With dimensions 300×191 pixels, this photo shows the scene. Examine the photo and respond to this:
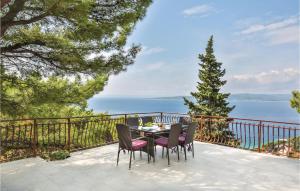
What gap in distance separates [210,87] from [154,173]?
13731mm

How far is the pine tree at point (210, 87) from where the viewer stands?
56.5 ft

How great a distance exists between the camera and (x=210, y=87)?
17.5 m

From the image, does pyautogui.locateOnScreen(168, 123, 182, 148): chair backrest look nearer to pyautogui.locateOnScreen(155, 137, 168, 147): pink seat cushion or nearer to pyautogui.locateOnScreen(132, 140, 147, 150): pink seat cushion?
pyautogui.locateOnScreen(155, 137, 168, 147): pink seat cushion

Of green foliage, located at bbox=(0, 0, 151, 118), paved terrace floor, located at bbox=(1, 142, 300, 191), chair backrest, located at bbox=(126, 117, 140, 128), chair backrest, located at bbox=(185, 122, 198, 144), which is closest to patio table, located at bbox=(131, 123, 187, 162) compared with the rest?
paved terrace floor, located at bbox=(1, 142, 300, 191)

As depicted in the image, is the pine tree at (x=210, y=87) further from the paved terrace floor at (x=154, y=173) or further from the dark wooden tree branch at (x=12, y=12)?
the dark wooden tree branch at (x=12, y=12)

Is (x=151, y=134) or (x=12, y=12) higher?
(x=12, y=12)

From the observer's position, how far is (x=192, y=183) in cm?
406

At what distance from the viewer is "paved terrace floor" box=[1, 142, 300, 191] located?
392cm

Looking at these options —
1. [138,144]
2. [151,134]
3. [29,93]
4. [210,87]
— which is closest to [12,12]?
[29,93]

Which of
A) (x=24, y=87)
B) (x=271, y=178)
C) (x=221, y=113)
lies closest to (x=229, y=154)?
(x=271, y=178)

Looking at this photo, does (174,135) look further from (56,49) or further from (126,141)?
(56,49)

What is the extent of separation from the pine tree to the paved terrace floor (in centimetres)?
1158

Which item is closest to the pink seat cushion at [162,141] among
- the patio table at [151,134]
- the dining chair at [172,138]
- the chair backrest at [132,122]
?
the dining chair at [172,138]

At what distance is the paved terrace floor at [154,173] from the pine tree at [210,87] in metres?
11.6
